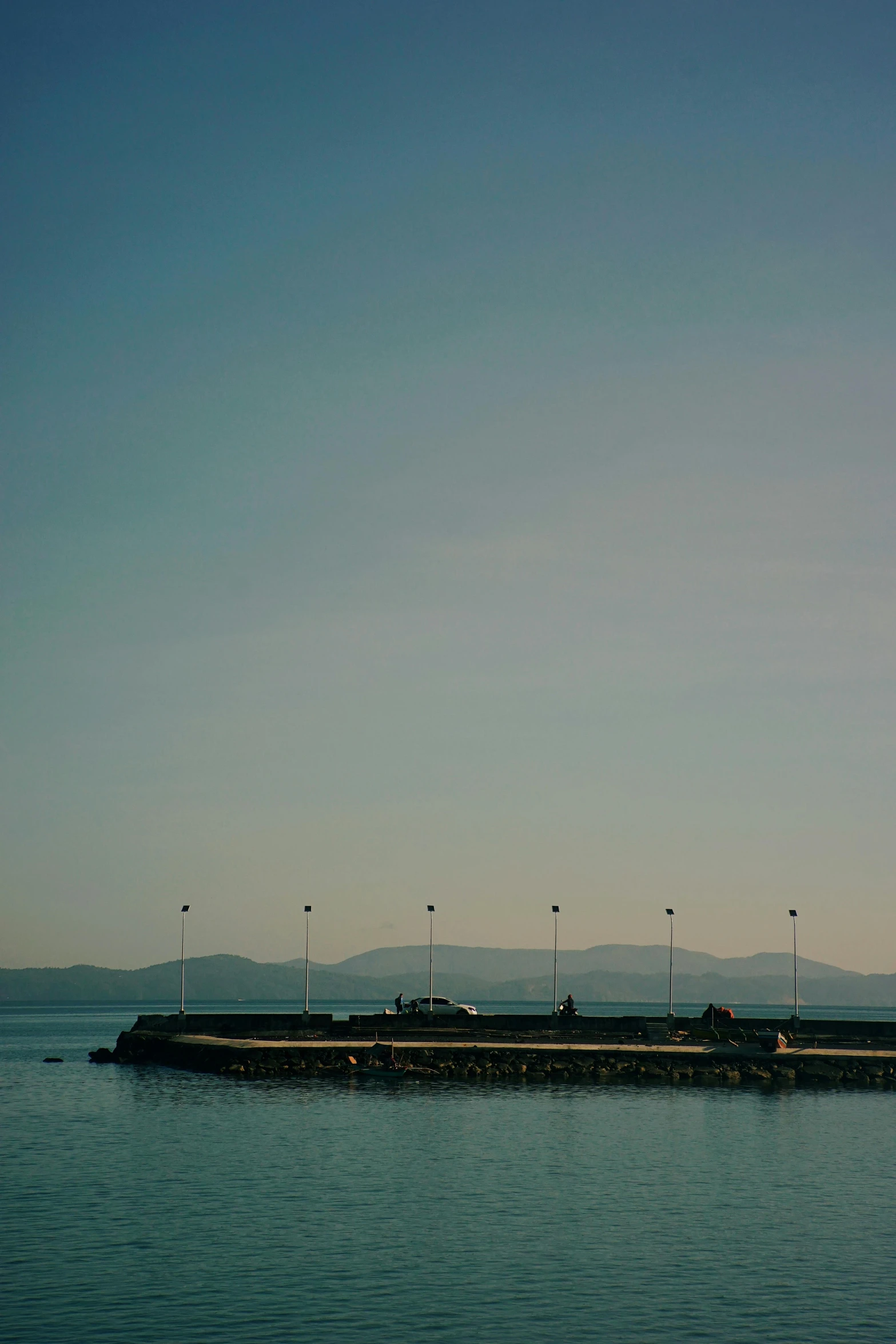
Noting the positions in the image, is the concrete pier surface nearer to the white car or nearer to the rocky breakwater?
the rocky breakwater

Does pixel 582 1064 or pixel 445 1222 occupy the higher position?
pixel 445 1222

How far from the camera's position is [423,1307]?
25.5 m

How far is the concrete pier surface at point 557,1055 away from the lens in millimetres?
70500

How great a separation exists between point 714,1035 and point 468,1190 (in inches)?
1791

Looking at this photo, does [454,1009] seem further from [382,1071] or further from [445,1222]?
[445,1222]

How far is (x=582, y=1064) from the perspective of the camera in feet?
235

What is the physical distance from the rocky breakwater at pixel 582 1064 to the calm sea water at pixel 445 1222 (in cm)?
1099

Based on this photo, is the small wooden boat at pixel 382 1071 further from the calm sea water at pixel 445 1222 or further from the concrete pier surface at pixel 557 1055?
the calm sea water at pixel 445 1222

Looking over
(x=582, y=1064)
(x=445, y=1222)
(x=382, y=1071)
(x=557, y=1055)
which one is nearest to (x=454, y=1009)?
(x=557, y=1055)

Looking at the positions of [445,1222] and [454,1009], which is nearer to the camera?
[445,1222]

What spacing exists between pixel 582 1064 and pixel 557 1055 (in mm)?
1566

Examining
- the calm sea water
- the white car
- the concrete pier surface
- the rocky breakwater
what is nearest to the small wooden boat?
the concrete pier surface

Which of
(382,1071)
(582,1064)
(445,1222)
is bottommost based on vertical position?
(382,1071)

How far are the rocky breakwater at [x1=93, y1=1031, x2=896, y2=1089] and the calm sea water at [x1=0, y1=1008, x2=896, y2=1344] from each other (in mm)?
10988
